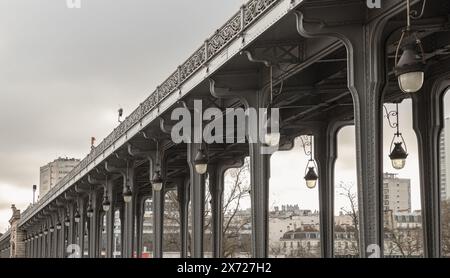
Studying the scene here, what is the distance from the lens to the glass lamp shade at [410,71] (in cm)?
833

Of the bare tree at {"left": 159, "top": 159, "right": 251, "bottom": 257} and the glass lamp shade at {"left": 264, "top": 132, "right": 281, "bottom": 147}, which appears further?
the bare tree at {"left": 159, "top": 159, "right": 251, "bottom": 257}

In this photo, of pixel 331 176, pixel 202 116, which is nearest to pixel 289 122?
pixel 331 176

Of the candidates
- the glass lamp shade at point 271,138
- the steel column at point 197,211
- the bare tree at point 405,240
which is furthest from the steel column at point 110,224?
the glass lamp shade at point 271,138

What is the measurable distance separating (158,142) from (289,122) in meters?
6.39

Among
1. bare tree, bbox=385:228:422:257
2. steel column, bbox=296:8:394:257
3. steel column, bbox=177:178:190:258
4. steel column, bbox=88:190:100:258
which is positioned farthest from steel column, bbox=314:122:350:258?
steel column, bbox=88:190:100:258

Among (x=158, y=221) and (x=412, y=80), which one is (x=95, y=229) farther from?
(x=412, y=80)

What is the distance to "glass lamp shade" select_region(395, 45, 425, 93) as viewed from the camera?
8.33 meters

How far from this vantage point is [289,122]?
81.0 feet

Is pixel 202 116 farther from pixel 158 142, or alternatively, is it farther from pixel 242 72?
pixel 158 142

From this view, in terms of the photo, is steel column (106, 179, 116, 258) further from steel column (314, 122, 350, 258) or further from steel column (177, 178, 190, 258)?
steel column (314, 122, 350, 258)

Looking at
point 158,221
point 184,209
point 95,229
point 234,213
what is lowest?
point 95,229

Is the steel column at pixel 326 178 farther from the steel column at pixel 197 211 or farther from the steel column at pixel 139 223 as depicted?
the steel column at pixel 139 223

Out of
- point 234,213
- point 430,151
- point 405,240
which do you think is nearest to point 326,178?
point 430,151

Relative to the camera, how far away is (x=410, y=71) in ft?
27.4
